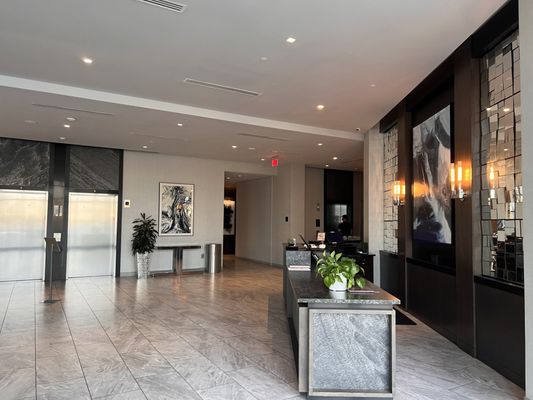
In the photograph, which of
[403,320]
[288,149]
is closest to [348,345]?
[403,320]

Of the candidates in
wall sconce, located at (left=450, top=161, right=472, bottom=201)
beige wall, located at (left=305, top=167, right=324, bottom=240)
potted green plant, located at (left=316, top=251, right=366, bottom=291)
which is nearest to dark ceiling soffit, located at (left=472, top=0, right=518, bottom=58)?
wall sconce, located at (left=450, top=161, right=472, bottom=201)

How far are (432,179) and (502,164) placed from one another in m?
1.74

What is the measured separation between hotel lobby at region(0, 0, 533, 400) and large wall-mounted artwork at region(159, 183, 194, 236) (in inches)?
→ 64.1

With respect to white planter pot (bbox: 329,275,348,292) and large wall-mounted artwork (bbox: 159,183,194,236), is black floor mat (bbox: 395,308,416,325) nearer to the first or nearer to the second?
white planter pot (bbox: 329,275,348,292)

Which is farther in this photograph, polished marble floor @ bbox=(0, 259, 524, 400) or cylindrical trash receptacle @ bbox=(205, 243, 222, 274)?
cylindrical trash receptacle @ bbox=(205, 243, 222, 274)

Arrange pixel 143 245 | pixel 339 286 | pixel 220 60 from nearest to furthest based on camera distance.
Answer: pixel 339 286, pixel 220 60, pixel 143 245

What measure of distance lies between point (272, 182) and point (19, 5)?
10.1 metres

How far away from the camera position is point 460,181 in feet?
15.1

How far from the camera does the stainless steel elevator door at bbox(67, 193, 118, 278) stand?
998 cm

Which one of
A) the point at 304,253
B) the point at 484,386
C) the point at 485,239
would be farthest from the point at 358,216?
the point at 484,386

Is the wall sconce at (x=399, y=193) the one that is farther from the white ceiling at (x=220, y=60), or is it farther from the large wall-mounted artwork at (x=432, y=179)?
the white ceiling at (x=220, y=60)

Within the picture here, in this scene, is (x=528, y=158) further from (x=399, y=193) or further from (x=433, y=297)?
(x=399, y=193)

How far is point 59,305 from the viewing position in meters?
6.80

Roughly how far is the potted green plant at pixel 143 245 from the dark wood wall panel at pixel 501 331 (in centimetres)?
814
